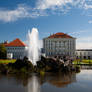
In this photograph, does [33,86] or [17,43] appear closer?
[33,86]

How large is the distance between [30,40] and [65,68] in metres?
9.25

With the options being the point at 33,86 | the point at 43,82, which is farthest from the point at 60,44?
the point at 33,86

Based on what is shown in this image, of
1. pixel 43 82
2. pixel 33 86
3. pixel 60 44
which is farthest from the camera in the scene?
pixel 60 44

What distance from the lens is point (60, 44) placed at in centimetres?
8862

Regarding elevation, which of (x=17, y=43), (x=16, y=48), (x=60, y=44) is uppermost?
(x=17, y=43)

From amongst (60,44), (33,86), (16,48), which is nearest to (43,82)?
(33,86)

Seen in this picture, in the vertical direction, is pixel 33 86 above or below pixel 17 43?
below

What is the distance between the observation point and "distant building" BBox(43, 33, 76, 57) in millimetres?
86750

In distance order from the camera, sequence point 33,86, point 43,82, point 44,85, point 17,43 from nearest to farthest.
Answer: point 33,86 → point 44,85 → point 43,82 → point 17,43

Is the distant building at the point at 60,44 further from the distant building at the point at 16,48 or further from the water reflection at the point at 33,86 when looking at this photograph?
the water reflection at the point at 33,86

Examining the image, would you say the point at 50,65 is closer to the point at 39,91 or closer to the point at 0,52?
the point at 39,91

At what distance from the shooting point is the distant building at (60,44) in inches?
3415

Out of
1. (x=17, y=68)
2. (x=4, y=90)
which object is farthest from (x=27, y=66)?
(x=4, y=90)

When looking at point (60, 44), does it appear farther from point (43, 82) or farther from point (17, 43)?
point (43, 82)
